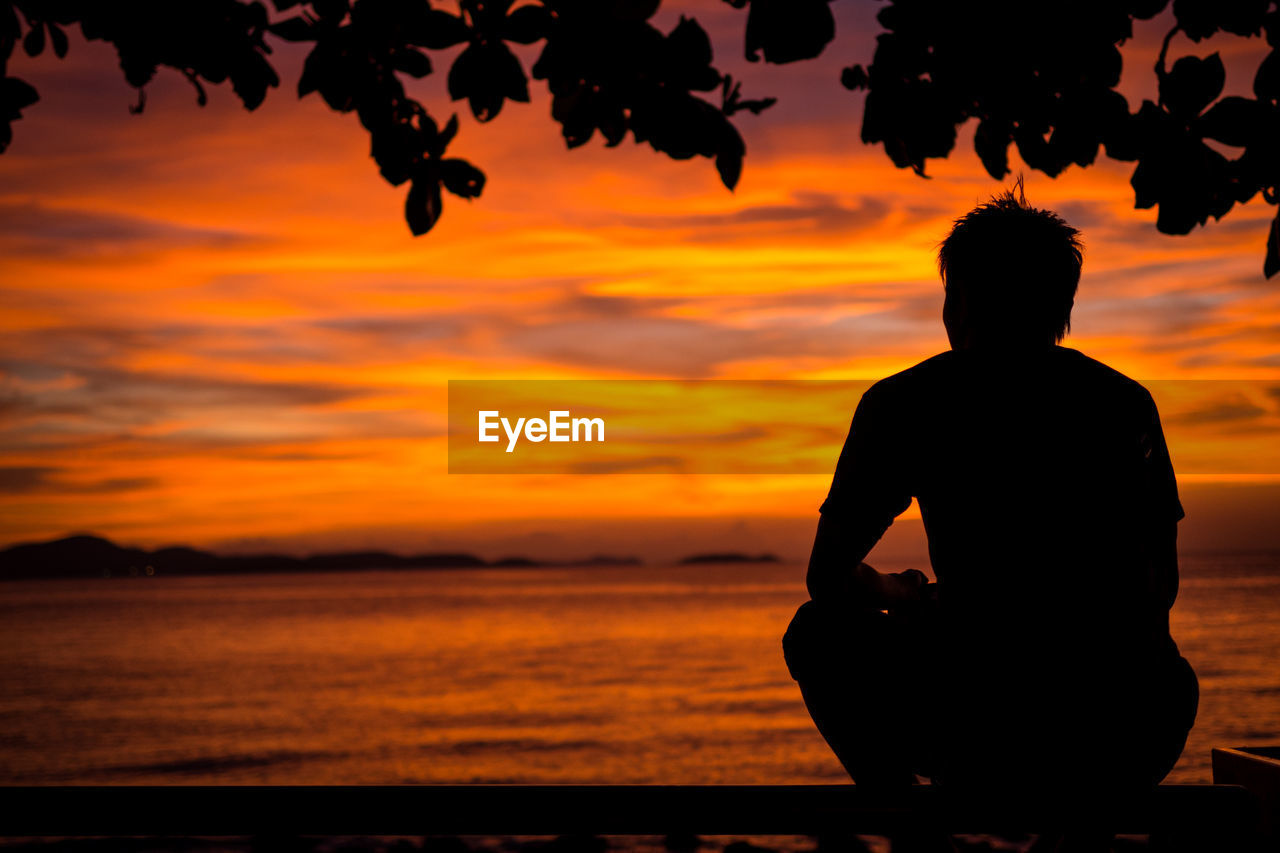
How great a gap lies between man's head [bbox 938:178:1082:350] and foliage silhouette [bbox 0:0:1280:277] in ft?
1.94

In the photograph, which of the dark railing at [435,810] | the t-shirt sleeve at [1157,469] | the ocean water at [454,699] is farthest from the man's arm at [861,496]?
the ocean water at [454,699]

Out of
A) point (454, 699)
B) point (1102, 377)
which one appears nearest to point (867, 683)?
point (1102, 377)

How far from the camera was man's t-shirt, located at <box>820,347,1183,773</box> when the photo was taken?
86.0 inches

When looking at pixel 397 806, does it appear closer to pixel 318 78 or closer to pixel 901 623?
pixel 901 623

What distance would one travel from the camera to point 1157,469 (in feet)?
7.52

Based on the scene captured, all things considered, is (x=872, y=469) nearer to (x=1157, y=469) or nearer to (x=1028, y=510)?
(x=1028, y=510)

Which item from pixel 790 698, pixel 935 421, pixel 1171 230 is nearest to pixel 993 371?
pixel 935 421

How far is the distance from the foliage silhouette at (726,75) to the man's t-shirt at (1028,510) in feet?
2.87

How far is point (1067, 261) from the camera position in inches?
94.7

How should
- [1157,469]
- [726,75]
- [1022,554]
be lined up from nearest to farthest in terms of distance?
[1022,554]
[1157,469]
[726,75]

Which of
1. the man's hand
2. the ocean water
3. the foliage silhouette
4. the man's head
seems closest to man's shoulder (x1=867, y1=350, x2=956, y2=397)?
the man's head

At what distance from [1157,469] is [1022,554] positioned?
0.37 metres

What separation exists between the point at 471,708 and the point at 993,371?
42525 mm

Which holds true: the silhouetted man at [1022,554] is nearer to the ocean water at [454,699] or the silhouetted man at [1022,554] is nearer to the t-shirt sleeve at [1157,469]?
the t-shirt sleeve at [1157,469]
